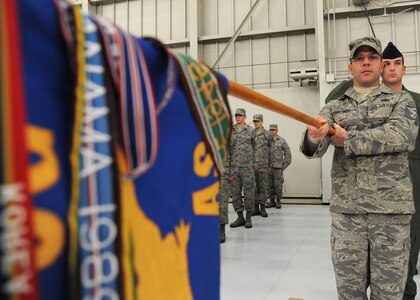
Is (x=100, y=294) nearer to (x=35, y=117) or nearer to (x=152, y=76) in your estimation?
(x=35, y=117)

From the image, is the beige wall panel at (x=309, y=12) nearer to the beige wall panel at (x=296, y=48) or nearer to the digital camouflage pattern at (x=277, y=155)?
the beige wall panel at (x=296, y=48)

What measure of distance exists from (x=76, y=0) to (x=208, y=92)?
8.82 meters

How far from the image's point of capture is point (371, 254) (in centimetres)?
134

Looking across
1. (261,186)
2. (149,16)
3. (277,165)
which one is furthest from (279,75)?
(149,16)

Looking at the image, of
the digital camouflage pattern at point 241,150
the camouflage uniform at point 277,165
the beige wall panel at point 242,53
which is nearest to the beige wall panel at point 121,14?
the beige wall panel at point 242,53

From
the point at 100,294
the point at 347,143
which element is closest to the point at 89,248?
the point at 100,294

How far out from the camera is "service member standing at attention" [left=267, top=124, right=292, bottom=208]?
6027mm

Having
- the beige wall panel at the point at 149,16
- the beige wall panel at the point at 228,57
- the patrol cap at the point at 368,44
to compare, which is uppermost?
the beige wall panel at the point at 149,16

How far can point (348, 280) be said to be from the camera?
136 centimetres

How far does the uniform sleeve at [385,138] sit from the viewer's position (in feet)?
4.28

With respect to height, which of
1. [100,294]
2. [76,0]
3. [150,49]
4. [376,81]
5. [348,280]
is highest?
[76,0]

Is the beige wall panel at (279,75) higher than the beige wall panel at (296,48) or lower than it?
lower

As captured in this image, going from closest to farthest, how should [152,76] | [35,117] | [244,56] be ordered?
[35,117] → [152,76] → [244,56]

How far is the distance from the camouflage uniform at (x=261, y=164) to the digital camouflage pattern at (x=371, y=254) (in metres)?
3.94
